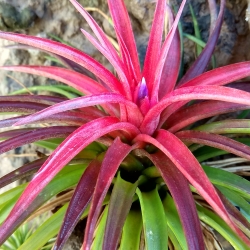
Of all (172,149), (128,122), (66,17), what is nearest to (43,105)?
(128,122)

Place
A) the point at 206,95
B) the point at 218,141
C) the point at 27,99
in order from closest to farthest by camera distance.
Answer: the point at 206,95 < the point at 218,141 < the point at 27,99

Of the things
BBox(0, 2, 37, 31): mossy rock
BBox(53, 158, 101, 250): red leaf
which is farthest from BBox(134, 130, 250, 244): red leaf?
BBox(0, 2, 37, 31): mossy rock

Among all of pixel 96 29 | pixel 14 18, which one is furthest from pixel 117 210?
pixel 14 18

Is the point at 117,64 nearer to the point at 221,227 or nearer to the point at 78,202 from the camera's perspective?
the point at 78,202

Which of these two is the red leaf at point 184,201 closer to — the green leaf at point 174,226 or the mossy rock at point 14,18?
the green leaf at point 174,226

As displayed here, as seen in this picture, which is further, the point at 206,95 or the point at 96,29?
the point at 96,29

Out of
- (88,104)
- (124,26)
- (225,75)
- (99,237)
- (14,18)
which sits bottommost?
(99,237)

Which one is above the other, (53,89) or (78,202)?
(53,89)

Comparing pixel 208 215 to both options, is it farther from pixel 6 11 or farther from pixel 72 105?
pixel 6 11
